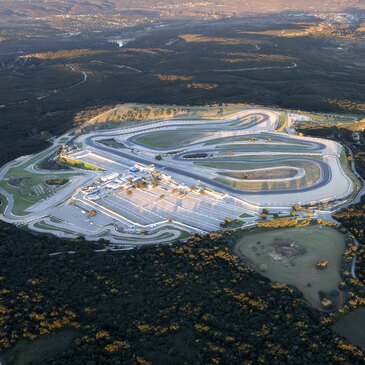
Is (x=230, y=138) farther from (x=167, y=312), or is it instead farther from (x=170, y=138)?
(x=167, y=312)

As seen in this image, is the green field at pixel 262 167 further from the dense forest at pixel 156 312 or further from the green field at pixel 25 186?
the green field at pixel 25 186

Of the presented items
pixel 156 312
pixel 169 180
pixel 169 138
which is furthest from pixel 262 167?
pixel 156 312

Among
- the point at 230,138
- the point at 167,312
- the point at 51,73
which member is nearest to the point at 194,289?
the point at 167,312

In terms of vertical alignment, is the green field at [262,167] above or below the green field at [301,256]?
above

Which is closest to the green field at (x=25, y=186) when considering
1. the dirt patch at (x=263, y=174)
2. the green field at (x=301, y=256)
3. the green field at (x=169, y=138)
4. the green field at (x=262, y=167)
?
the green field at (x=169, y=138)

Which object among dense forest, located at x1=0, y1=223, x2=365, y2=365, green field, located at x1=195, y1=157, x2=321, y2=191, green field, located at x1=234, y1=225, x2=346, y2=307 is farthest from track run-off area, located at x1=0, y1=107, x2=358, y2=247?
dense forest, located at x1=0, y1=223, x2=365, y2=365

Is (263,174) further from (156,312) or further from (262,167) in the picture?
(156,312)
